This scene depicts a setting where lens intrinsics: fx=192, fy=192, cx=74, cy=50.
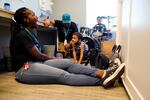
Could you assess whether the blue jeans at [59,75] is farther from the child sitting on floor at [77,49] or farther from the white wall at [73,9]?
the white wall at [73,9]

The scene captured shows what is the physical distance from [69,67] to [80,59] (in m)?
0.91

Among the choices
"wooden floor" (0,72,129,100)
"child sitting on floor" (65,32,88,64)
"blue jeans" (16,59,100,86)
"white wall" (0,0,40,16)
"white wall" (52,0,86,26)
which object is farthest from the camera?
"white wall" (52,0,86,26)

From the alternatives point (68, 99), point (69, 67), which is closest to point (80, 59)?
point (69, 67)

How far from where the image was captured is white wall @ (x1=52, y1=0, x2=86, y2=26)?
5582 mm

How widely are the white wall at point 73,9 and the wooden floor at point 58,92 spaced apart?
407 centimetres

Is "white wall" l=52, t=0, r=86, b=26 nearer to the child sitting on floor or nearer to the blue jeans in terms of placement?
the child sitting on floor

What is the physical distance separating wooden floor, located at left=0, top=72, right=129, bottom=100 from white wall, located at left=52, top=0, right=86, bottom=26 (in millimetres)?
4067

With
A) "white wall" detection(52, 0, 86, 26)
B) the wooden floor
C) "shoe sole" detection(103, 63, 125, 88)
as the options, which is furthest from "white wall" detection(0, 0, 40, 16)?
"shoe sole" detection(103, 63, 125, 88)

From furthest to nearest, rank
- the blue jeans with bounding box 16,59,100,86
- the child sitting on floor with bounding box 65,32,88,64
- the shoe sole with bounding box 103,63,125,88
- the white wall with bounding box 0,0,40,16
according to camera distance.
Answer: the white wall with bounding box 0,0,40,16 < the child sitting on floor with bounding box 65,32,88,64 < the blue jeans with bounding box 16,59,100,86 < the shoe sole with bounding box 103,63,125,88

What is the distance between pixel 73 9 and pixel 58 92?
4.40m

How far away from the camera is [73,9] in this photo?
5.64 metres

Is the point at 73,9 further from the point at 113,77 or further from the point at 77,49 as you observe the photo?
the point at 113,77

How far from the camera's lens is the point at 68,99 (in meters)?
1.34

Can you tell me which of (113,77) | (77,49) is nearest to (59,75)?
(113,77)
